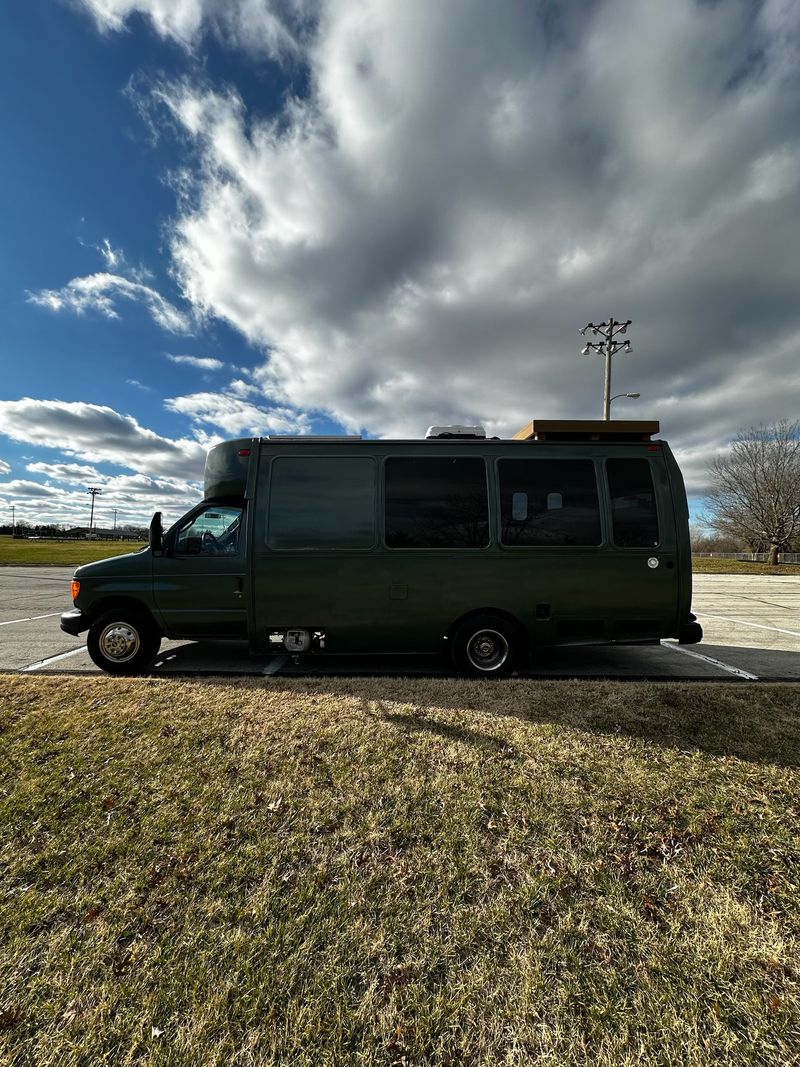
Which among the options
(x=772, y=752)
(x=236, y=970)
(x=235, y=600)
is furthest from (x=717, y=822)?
(x=235, y=600)

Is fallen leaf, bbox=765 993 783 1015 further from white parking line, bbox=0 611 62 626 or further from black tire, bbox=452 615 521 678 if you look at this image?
white parking line, bbox=0 611 62 626

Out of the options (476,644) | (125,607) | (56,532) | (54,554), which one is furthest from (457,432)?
(56,532)

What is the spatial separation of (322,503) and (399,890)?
3.81m

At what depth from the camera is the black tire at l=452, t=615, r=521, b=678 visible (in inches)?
204

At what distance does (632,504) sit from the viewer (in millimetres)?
5293

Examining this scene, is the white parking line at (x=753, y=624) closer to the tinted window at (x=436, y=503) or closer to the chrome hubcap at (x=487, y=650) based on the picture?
the chrome hubcap at (x=487, y=650)

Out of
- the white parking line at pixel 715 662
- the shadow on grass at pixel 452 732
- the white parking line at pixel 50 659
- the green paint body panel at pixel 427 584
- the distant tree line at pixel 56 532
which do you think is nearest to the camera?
the shadow on grass at pixel 452 732

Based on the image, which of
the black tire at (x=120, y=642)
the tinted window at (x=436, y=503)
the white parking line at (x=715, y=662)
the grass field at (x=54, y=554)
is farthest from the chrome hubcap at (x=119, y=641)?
the white parking line at (x=715, y=662)

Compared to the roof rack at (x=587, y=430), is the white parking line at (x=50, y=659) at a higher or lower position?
lower

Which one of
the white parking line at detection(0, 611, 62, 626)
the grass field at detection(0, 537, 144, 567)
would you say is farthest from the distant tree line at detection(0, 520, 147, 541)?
the white parking line at detection(0, 611, 62, 626)

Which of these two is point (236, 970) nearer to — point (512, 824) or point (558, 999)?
point (558, 999)

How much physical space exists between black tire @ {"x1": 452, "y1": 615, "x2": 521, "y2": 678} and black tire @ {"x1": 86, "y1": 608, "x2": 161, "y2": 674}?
12.0 feet

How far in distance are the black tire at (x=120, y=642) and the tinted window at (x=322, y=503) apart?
6.36 ft

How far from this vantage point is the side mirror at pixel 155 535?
529 centimetres
